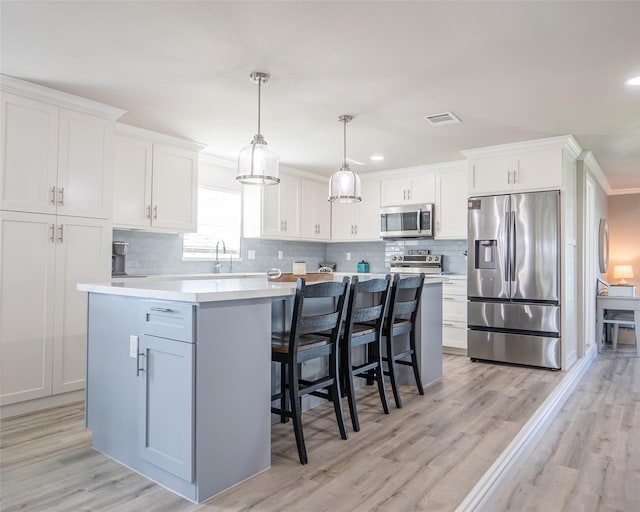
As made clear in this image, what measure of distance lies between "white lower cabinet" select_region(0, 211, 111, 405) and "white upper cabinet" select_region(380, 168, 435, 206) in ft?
12.2

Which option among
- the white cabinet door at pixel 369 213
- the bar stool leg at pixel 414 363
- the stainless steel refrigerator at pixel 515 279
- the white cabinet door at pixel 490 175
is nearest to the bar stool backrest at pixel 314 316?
the bar stool leg at pixel 414 363

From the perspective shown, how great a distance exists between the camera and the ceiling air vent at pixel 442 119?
369 centimetres

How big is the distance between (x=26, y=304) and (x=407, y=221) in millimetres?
4256

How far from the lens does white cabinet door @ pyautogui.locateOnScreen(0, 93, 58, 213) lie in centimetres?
304

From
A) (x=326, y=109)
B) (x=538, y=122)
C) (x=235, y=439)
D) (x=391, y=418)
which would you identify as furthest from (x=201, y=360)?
(x=538, y=122)

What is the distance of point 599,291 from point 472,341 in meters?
2.45

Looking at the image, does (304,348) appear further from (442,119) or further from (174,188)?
(174,188)

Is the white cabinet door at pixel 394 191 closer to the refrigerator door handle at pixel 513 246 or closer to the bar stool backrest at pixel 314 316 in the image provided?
the refrigerator door handle at pixel 513 246

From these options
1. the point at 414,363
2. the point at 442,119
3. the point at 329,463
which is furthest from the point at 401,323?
the point at 442,119

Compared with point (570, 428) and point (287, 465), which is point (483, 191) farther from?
point (287, 465)

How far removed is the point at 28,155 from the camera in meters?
3.14

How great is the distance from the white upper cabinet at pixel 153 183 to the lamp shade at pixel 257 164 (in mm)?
1733

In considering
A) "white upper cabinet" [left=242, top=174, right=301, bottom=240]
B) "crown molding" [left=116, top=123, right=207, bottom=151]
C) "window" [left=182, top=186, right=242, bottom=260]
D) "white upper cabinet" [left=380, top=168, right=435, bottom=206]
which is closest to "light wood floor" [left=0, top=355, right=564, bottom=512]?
"window" [left=182, top=186, right=242, bottom=260]

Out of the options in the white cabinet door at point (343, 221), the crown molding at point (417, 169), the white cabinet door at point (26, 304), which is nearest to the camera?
the white cabinet door at point (26, 304)
